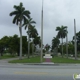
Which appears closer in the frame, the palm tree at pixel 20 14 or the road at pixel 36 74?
the road at pixel 36 74

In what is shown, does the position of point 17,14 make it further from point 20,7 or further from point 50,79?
point 50,79

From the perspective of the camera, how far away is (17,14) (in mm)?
56344

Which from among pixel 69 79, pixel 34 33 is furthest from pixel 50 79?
pixel 34 33

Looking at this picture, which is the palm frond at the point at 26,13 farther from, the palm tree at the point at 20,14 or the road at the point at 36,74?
the road at the point at 36,74

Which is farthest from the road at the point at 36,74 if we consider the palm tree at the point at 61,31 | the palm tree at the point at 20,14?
the palm tree at the point at 61,31

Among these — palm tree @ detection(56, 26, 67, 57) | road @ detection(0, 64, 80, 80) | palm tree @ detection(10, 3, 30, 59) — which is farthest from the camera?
palm tree @ detection(56, 26, 67, 57)

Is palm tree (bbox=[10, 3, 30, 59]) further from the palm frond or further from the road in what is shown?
the road

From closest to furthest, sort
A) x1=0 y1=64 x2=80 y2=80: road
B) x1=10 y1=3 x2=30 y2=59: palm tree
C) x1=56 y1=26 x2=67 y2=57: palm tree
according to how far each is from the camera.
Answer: x1=0 y1=64 x2=80 y2=80: road → x1=10 y1=3 x2=30 y2=59: palm tree → x1=56 y1=26 x2=67 y2=57: palm tree

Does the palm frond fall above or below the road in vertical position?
above

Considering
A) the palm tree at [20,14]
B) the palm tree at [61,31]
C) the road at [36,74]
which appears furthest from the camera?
the palm tree at [61,31]

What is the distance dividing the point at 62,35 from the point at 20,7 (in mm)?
41397

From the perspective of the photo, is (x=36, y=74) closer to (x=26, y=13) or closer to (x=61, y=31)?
(x=26, y=13)

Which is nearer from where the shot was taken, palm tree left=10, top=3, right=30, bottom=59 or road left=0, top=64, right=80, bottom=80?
road left=0, top=64, right=80, bottom=80

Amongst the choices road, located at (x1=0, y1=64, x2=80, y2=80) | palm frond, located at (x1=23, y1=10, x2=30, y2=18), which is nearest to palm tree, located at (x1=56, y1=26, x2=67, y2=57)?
palm frond, located at (x1=23, y1=10, x2=30, y2=18)
